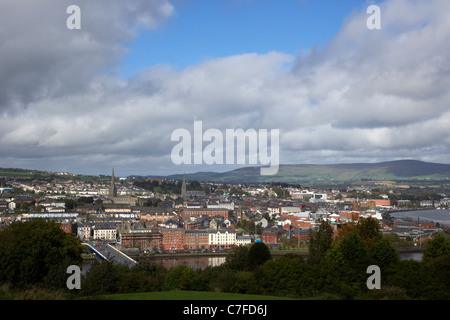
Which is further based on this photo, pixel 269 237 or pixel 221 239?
pixel 269 237

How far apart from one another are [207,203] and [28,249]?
35.2m

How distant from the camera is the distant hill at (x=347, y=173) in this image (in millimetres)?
121625

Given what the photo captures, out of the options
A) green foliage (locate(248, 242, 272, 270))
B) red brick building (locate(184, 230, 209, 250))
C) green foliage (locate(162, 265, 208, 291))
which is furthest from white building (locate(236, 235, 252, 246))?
green foliage (locate(162, 265, 208, 291))

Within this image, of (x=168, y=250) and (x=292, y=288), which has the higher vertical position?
(x=292, y=288)

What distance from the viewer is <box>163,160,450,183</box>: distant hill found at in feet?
399

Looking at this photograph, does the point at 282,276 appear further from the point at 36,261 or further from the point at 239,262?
the point at 36,261

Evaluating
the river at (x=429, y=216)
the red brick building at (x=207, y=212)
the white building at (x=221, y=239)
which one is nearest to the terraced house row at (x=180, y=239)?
the white building at (x=221, y=239)

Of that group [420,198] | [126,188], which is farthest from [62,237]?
[420,198]

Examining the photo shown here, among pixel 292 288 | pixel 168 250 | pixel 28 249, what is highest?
pixel 28 249

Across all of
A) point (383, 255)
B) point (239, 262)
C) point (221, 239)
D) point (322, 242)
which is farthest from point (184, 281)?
point (221, 239)

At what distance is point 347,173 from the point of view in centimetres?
13150

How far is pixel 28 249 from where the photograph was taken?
8.60m

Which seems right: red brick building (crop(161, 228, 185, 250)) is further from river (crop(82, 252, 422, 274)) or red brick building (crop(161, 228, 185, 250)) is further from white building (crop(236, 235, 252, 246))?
white building (crop(236, 235, 252, 246))
